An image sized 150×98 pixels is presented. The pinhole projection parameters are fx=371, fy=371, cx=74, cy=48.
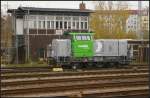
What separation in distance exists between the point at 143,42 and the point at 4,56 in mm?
16948

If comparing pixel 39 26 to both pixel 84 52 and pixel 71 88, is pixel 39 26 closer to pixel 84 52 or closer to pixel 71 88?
pixel 84 52

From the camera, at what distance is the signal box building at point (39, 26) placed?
42.9 m

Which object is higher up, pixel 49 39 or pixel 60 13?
pixel 60 13

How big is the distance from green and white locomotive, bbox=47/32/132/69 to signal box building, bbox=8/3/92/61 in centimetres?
1381

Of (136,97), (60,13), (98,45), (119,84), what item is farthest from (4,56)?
(136,97)

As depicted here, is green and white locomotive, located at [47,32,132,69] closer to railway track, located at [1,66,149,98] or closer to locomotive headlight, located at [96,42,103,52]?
locomotive headlight, located at [96,42,103,52]

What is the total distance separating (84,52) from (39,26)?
16.6 metres

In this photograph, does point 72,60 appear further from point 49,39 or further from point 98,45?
point 49,39

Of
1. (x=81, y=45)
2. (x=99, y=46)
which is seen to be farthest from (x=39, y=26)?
(x=81, y=45)

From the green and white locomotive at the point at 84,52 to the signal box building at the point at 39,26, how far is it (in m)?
13.8

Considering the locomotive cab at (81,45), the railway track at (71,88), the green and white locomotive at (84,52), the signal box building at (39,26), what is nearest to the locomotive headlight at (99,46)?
the green and white locomotive at (84,52)

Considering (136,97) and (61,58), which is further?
(61,58)

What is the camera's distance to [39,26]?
43.5 m

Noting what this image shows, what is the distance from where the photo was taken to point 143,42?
4059 centimetres
